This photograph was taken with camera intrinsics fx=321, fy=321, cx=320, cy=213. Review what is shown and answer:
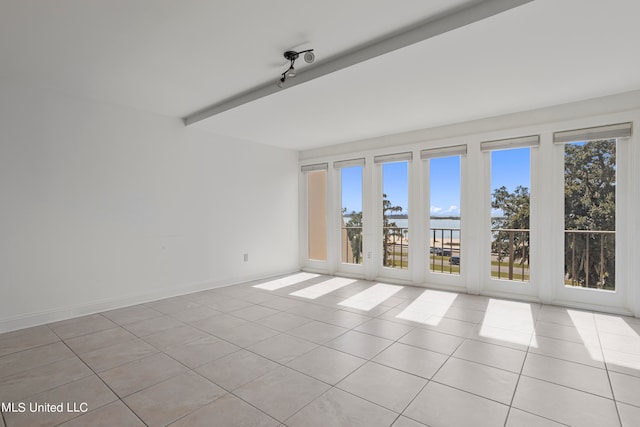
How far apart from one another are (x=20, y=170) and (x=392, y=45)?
3.53 m

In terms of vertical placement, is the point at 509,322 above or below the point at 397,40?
below

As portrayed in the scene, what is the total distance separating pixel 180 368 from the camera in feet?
7.43

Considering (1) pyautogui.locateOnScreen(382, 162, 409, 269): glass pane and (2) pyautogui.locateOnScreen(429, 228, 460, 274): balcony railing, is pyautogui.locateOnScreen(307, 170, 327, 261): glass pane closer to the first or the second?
(1) pyautogui.locateOnScreen(382, 162, 409, 269): glass pane

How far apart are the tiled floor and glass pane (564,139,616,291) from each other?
0.48m

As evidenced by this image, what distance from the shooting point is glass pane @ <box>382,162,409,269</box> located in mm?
4871

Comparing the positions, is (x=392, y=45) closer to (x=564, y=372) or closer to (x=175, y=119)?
(x=564, y=372)

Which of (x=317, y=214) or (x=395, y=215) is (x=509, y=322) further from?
(x=317, y=214)

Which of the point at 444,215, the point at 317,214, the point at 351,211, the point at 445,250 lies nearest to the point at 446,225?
the point at 444,215

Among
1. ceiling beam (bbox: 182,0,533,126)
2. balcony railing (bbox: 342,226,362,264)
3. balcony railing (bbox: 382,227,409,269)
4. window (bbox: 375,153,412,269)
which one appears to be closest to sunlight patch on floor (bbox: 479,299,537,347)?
balcony railing (bbox: 382,227,409,269)

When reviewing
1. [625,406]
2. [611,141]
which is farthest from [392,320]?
[611,141]

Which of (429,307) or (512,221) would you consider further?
(512,221)

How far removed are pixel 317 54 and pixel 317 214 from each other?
371cm

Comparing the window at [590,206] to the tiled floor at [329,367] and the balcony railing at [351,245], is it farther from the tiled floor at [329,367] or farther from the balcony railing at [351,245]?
the balcony railing at [351,245]

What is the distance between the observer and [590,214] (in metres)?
3.56
